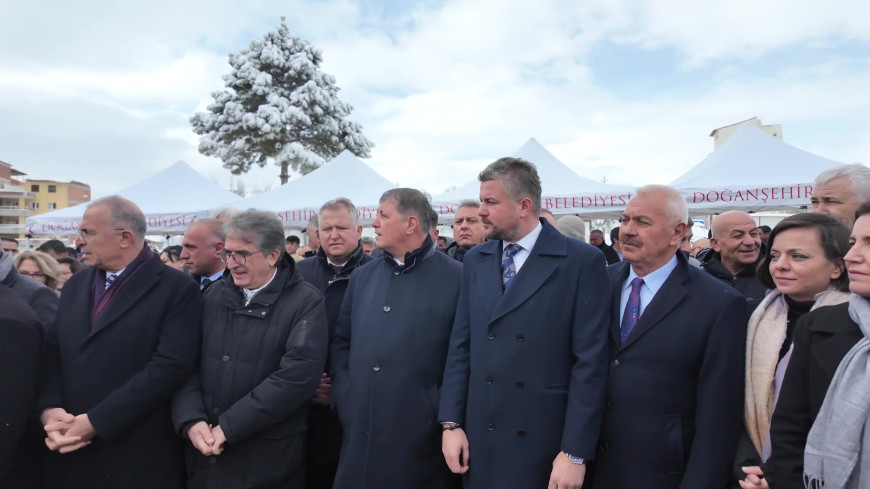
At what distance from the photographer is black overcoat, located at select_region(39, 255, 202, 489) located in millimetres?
2588

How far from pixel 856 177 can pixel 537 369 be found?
2.16 m

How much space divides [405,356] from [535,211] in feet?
3.13

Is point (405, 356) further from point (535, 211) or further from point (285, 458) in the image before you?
point (535, 211)

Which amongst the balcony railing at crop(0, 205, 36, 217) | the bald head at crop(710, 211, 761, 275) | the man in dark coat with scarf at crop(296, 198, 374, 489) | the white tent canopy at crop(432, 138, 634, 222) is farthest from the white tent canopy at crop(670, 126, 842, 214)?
the balcony railing at crop(0, 205, 36, 217)

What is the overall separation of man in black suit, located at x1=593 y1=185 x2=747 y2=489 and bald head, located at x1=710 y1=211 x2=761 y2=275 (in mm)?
1885

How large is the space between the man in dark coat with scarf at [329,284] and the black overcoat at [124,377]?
734 mm

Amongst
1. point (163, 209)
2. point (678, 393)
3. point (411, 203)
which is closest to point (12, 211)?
point (163, 209)

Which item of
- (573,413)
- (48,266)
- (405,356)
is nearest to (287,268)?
(405,356)

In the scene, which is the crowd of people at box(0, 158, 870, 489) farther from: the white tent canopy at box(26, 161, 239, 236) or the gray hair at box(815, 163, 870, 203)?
the white tent canopy at box(26, 161, 239, 236)

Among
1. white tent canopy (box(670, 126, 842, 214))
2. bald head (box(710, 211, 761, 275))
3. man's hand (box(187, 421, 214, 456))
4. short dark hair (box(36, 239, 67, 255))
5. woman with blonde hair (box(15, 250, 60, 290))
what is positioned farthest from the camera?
white tent canopy (box(670, 126, 842, 214))

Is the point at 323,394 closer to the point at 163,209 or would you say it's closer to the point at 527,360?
the point at 527,360

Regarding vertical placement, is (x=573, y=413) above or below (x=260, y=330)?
below

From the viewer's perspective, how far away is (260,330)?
8.81 ft

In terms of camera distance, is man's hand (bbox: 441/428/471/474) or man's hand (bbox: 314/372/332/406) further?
man's hand (bbox: 314/372/332/406)
